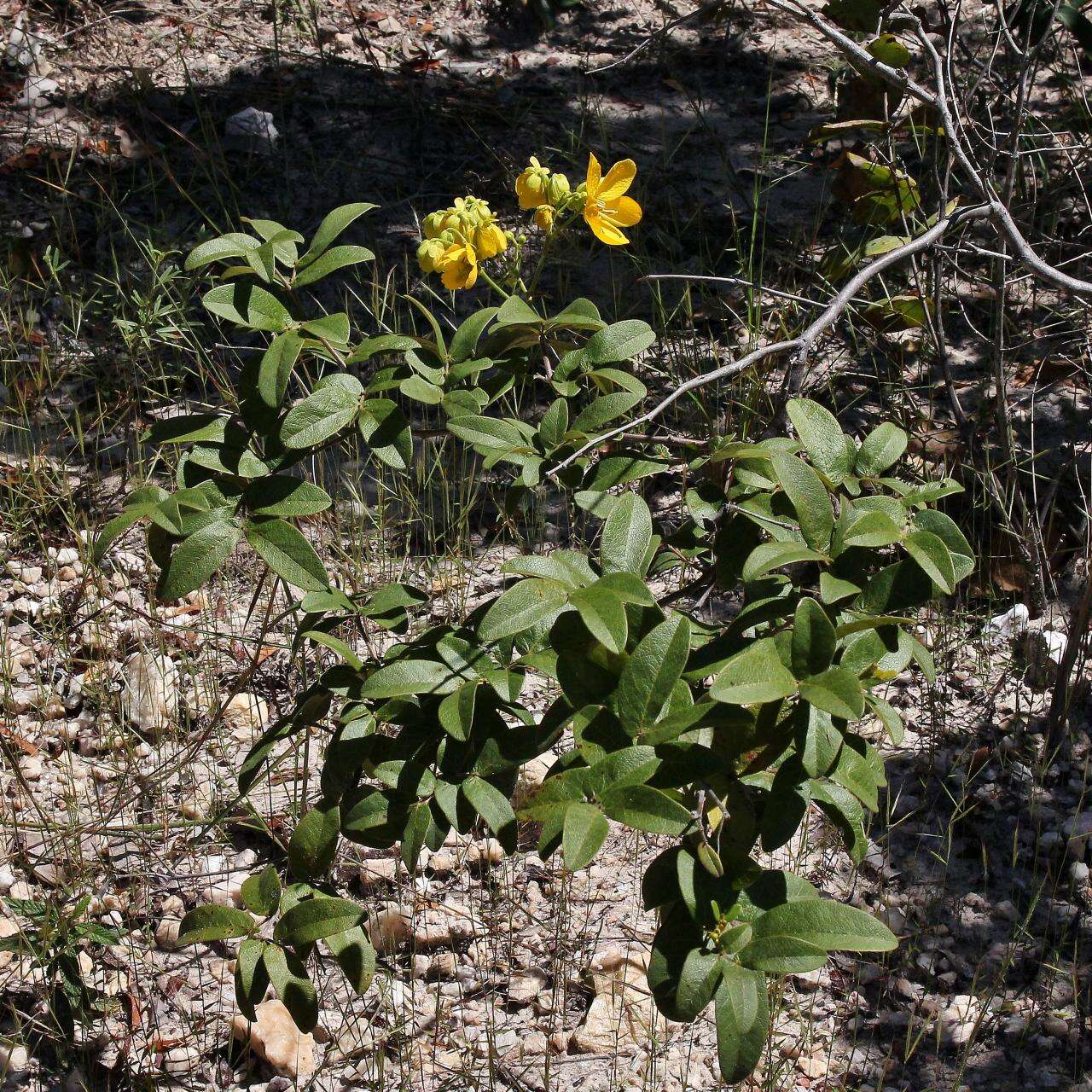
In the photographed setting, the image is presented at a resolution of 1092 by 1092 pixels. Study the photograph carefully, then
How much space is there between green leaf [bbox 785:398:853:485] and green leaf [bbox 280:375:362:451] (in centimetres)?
53

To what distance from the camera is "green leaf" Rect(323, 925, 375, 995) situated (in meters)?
1.41

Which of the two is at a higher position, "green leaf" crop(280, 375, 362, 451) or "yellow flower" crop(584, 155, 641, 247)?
"yellow flower" crop(584, 155, 641, 247)

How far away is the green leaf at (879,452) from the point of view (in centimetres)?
146

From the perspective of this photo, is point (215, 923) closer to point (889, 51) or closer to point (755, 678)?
point (755, 678)

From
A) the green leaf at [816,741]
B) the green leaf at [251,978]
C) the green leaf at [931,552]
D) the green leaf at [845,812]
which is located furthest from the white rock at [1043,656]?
the green leaf at [251,978]

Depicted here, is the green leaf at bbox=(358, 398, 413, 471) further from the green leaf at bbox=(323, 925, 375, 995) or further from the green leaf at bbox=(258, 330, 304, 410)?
the green leaf at bbox=(323, 925, 375, 995)

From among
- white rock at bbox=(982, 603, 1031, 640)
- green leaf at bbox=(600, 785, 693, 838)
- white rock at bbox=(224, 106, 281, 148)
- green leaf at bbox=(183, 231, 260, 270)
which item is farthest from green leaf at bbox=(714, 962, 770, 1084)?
white rock at bbox=(224, 106, 281, 148)

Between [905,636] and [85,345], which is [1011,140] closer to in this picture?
[905,636]

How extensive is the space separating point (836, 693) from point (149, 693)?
1678mm

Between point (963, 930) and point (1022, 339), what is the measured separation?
1.56 metres

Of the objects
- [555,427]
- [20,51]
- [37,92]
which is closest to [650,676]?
[555,427]

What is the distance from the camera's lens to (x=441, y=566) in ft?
8.85

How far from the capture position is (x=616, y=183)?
1.73 metres

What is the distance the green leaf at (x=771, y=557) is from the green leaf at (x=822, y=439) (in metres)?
0.18
